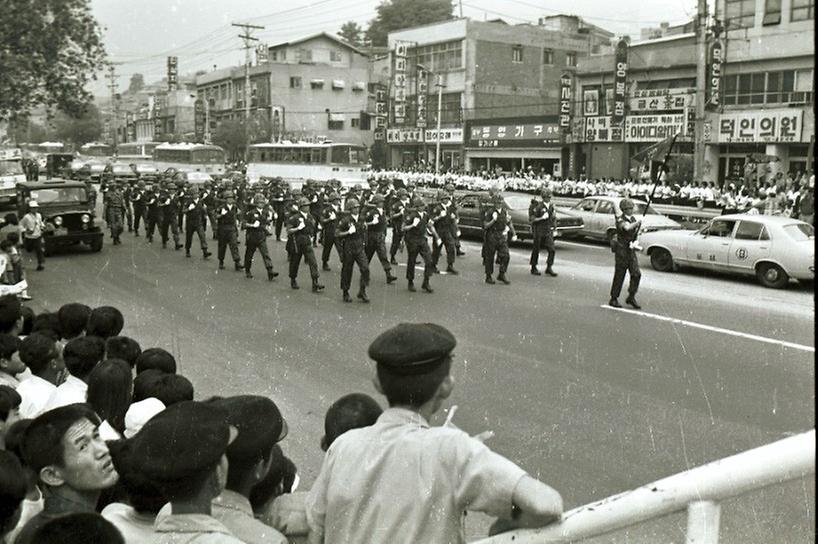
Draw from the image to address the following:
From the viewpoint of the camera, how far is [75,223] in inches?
782

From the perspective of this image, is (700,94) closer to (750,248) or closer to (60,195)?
(750,248)

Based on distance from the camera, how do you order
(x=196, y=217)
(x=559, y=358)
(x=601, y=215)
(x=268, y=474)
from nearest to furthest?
(x=268, y=474), (x=559, y=358), (x=196, y=217), (x=601, y=215)

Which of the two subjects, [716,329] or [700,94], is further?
[700,94]

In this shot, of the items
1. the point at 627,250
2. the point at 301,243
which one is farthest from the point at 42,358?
the point at 301,243

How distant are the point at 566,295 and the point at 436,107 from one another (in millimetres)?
40041

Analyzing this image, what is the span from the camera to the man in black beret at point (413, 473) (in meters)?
2.16

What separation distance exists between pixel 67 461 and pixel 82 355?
234 cm

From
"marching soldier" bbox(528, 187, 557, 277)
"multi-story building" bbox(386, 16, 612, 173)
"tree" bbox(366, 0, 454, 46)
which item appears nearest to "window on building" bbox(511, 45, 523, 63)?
"multi-story building" bbox(386, 16, 612, 173)

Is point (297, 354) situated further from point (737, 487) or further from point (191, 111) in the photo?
point (191, 111)

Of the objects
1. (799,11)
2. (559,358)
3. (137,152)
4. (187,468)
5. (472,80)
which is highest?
(799,11)

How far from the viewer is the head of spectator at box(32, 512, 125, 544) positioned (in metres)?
2.29

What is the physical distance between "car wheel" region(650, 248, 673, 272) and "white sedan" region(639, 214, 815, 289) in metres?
0.01

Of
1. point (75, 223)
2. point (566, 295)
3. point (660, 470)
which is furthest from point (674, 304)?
point (75, 223)

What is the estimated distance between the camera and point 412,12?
70.6 metres
